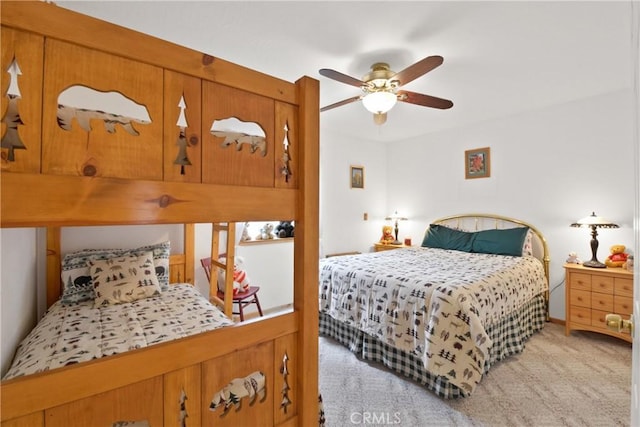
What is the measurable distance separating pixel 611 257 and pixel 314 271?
349cm

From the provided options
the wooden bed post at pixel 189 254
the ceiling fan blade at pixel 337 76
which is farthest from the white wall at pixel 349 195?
the ceiling fan blade at pixel 337 76

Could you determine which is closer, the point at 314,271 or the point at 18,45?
the point at 18,45

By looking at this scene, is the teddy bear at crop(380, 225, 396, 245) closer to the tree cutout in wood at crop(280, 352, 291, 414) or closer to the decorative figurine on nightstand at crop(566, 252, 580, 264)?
the decorative figurine on nightstand at crop(566, 252, 580, 264)

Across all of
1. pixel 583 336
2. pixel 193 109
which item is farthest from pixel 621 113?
pixel 193 109

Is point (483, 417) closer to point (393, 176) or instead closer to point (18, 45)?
point (18, 45)

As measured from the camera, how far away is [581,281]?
2.79m

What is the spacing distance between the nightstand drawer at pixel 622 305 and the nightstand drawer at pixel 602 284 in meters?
0.08

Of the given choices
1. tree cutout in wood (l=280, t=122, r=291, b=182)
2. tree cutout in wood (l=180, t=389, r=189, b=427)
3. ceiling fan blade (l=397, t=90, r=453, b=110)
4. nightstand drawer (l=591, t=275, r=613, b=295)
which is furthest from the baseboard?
tree cutout in wood (l=180, t=389, r=189, b=427)

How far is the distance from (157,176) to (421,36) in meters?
2.06

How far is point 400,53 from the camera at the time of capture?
7.13 ft

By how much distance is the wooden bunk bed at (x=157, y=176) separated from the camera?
535 millimetres

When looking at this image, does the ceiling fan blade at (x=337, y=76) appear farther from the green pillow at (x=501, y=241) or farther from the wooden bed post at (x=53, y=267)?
the green pillow at (x=501, y=241)

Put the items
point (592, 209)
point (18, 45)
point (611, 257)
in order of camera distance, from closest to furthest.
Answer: point (18, 45), point (611, 257), point (592, 209)

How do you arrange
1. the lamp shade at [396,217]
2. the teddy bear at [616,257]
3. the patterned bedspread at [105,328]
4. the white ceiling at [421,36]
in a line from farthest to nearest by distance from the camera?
the lamp shade at [396,217] < the teddy bear at [616,257] < the white ceiling at [421,36] < the patterned bedspread at [105,328]
